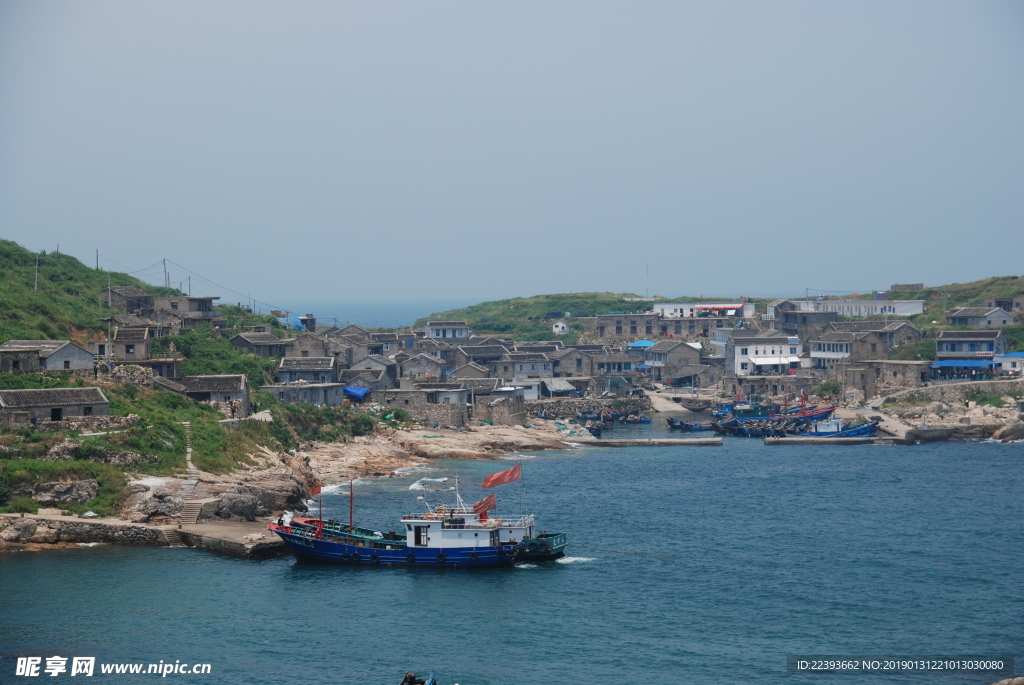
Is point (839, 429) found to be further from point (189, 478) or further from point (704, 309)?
point (704, 309)

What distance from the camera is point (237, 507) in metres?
42.9

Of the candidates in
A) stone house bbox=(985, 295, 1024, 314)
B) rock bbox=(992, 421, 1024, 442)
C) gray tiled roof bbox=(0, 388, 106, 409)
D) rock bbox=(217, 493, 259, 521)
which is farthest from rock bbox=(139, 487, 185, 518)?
stone house bbox=(985, 295, 1024, 314)

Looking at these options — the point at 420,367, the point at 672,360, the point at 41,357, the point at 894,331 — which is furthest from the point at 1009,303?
the point at 41,357

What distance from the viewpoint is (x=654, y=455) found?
212 feet

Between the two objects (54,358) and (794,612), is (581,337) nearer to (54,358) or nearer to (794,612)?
(54,358)

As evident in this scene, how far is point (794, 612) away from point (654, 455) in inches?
1244

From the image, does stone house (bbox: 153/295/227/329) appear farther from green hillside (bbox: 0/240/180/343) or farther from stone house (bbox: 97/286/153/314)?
green hillside (bbox: 0/240/180/343)

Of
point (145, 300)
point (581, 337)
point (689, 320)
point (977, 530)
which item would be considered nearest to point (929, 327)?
point (689, 320)

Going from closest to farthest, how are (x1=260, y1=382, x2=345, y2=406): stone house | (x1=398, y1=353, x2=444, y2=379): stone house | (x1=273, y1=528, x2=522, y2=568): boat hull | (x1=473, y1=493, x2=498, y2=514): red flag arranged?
(x1=273, y1=528, x2=522, y2=568): boat hull → (x1=473, y1=493, x2=498, y2=514): red flag → (x1=260, y1=382, x2=345, y2=406): stone house → (x1=398, y1=353, x2=444, y2=379): stone house

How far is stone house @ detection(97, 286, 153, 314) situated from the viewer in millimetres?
73875

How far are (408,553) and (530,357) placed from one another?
5003 cm

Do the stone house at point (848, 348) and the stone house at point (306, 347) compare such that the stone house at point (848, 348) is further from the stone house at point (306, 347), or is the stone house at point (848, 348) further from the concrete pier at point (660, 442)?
the stone house at point (306, 347)

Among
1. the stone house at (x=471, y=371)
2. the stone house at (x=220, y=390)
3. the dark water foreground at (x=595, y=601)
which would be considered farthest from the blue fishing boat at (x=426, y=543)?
the stone house at (x=471, y=371)

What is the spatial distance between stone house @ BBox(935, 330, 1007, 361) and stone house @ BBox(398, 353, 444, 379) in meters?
37.4
